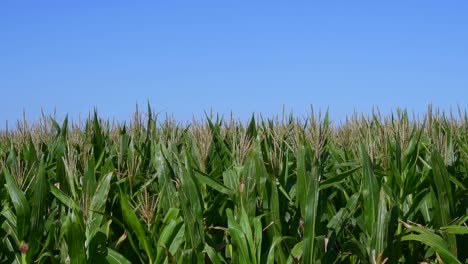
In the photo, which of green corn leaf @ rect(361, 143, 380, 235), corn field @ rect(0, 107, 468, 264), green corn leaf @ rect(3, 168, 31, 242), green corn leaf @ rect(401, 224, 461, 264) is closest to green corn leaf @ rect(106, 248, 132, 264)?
corn field @ rect(0, 107, 468, 264)

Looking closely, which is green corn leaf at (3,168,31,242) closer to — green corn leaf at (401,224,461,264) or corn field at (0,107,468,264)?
corn field at (0,107,468,264)

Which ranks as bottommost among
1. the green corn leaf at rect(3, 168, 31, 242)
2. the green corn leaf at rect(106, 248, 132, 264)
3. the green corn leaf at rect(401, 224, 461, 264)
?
the green corn leaf at rect(106, 248, 132, 264)

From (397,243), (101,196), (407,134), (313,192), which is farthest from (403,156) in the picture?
(101,196)

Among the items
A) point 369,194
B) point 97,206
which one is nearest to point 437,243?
point 369,194

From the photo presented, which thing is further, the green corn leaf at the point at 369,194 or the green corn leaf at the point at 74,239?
the green corn leaf at the point at 369,194

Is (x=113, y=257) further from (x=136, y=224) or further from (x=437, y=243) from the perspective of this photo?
(x=437, y=243)

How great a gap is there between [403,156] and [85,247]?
1285 mm

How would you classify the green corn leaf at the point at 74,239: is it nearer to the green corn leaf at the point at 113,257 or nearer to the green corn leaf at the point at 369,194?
the green corn leaf at the point at 113,257

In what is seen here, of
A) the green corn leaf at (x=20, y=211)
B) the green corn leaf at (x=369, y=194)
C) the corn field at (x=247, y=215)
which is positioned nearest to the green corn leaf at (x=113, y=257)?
the corn field at (x=247, y=215)

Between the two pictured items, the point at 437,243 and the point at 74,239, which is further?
the point at 437,243

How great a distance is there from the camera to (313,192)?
1830mm

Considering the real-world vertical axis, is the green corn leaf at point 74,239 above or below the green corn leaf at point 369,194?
below

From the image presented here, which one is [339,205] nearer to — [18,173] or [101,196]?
[101,196]

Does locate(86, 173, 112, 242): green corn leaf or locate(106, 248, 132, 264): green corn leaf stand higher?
locate(86, 173, 112, 242): green corn leaf
